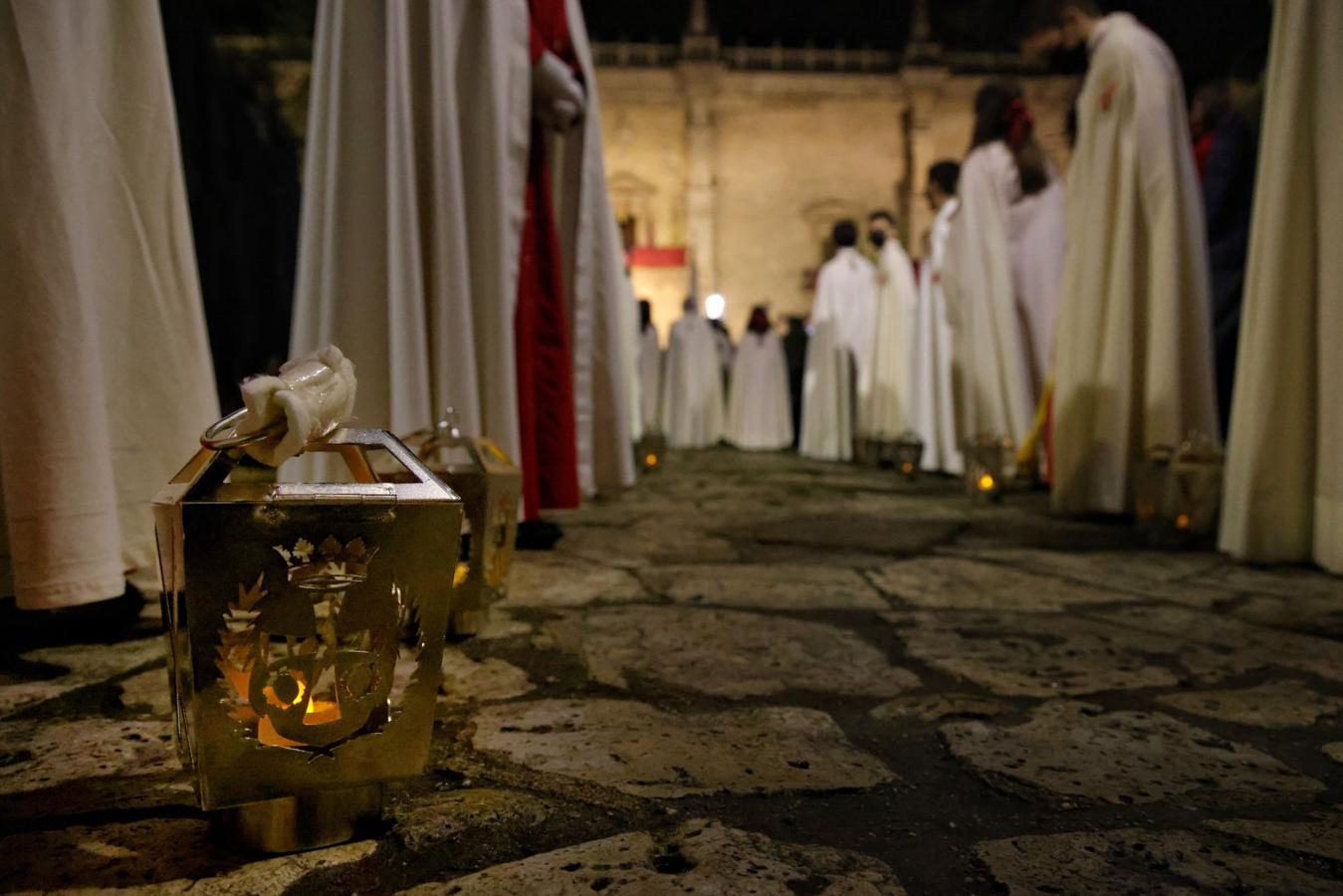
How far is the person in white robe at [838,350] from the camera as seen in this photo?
7902 millimetres

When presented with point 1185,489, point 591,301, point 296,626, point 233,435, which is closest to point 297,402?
point 233,435

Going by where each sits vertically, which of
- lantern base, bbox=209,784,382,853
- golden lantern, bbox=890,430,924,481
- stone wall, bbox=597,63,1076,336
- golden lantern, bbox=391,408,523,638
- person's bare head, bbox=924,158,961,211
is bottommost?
golden lantern, bbox=890,430,924,481

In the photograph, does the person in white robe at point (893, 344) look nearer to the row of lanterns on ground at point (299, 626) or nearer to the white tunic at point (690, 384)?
the white tunic at point (690, 384)

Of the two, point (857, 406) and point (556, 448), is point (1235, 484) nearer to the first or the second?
point (556, 448)

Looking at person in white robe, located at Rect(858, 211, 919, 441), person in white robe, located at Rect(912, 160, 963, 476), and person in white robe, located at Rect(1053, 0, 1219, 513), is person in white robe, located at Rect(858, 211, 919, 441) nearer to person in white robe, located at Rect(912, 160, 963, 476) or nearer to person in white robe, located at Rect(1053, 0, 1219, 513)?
person in white robe, located at Rect(912, 160, 963, 476)

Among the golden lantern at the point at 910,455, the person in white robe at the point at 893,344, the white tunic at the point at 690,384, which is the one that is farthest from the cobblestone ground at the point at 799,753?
the white tunic at the point at 690,384

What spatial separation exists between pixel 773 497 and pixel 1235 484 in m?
2.36

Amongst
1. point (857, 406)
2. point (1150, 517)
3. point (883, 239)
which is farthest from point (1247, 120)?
point (857, 406)

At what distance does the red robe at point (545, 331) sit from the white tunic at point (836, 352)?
5.53 metres

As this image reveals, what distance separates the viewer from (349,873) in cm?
81

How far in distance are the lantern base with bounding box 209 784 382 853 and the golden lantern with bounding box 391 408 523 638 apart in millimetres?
572

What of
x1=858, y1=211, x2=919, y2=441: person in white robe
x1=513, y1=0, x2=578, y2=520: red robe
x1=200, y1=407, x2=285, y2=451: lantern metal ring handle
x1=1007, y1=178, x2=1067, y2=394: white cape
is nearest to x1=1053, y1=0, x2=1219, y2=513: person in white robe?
x1=1007, y1=178, x2=1067, y2=394: white cape

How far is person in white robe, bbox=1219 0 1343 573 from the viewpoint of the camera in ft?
7.52

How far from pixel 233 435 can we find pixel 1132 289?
3425 millimetres
